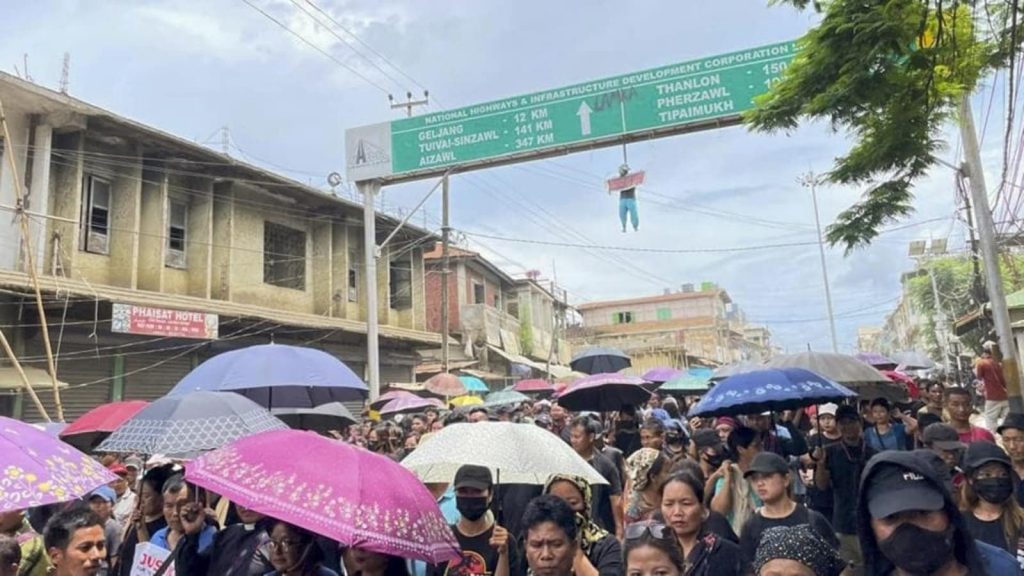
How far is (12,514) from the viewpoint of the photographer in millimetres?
3332

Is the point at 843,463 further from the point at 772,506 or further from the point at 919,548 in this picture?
the point at 919,548

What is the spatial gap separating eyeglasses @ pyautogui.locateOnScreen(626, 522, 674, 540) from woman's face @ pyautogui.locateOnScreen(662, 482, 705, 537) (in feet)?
1.92

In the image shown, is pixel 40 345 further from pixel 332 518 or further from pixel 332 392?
pixel 332 518

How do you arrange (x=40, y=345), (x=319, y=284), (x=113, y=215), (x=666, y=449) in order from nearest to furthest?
(x=666, y=449)
(x=40, y=345)
(x=113, y=215)
(x=319, y=284)

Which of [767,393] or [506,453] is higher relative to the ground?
[767,393]

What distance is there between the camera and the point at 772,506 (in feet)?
12.5

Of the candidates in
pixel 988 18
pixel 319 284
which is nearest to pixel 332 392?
pixel 988 18

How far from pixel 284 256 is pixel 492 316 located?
10.1m

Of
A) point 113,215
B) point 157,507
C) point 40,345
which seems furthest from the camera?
point 113,215

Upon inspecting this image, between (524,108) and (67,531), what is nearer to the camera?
(67,531)

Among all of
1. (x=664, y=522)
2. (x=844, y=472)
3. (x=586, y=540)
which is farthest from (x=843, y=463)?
(x=586, y=540)

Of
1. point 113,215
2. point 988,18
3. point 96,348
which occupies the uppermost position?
point 113,215

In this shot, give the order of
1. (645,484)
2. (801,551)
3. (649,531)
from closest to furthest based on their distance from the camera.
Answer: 1. (801,551)
2. (649,531)
3. (645,484)

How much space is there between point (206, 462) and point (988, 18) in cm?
572
